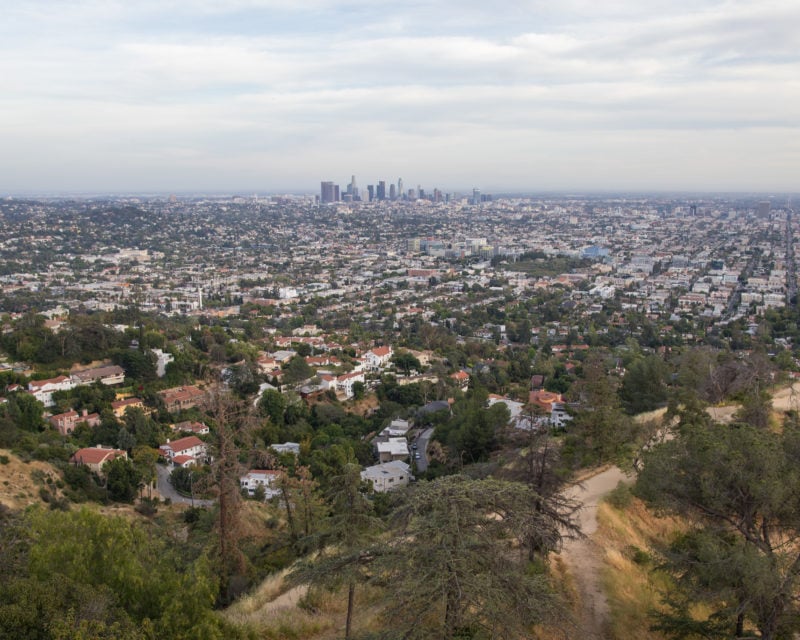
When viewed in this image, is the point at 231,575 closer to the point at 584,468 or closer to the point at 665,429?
the point at 584,468

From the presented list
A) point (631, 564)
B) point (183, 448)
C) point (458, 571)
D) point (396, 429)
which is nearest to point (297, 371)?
point (396, 429)

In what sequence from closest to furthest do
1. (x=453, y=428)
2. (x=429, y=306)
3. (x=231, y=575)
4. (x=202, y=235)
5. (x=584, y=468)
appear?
1. (x=231, y=575)
2. (x=584, y=468)
3. (x=453, y=428)
4. (x=429, y=306)
5. (x=202, y=235)

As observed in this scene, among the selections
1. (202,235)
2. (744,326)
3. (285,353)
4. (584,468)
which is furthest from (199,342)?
(202,235)

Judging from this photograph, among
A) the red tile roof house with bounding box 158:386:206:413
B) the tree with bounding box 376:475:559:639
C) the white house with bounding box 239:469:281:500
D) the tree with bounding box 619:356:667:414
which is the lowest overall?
the white house with bounding box 239:469:281:500

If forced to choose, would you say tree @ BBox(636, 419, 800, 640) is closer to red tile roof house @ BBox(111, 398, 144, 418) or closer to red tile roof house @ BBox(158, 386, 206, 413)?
red tile roof house @ BBox(111, 398, 144, 418)

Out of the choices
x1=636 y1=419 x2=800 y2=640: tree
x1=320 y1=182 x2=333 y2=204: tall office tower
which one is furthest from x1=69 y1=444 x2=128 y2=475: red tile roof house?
x1=320 y1=182 x2=333 y2=204: tall office tower

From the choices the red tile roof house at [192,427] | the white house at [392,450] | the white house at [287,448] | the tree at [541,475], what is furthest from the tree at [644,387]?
the red tile roof house at [192,427]
